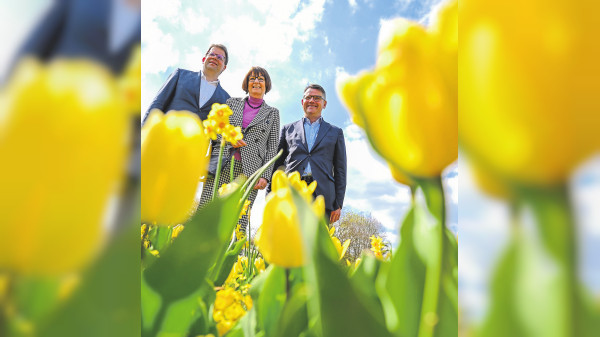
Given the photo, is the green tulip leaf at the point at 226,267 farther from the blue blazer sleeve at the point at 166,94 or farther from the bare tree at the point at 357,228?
the bare tree at the point at 357,228

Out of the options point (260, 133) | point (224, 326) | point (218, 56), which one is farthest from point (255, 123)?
point (224, 326)

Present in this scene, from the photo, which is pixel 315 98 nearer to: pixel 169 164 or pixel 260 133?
pixel 260 133

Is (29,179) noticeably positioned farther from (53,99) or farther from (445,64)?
(445,64)

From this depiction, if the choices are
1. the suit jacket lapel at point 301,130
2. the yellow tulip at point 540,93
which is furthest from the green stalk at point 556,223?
the suit jacket lapel at point 301,130

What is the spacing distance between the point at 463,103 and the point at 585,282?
0.15ft

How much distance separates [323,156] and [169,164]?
98 centimetres

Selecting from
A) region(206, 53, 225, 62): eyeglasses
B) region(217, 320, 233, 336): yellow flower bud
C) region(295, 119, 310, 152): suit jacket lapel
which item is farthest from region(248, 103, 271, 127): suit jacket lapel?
region(217, 320, 233, 336): yellow flower bud

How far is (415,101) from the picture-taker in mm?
152

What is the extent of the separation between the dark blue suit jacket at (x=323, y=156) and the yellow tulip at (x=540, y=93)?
0.97m

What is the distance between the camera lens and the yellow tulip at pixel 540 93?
3.7 inches

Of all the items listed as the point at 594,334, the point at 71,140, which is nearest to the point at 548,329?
the point at 594,334

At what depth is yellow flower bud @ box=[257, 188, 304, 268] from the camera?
0.78 feet

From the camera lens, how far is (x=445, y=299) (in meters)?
0.16

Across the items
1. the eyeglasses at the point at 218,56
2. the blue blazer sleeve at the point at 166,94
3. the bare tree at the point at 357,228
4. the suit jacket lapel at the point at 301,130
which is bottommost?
the bare tree at the point at 357,228
